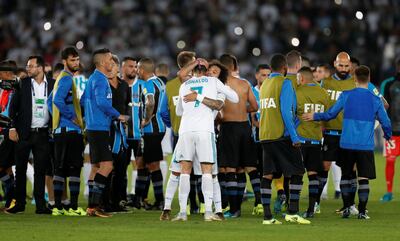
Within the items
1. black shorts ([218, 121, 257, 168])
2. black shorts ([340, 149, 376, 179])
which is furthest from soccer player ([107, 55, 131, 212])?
black shorts ([340, 149, 376, 179])

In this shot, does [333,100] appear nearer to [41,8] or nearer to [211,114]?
[211,114]

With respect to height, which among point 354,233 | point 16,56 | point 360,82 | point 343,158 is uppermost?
point 16,56

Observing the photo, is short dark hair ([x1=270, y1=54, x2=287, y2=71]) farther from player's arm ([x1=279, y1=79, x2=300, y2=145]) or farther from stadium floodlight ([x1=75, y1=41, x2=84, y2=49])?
stadium floodlight ([x1=75, y1=41, x2=84, y2=49])

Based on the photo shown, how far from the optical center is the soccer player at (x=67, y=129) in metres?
17.2

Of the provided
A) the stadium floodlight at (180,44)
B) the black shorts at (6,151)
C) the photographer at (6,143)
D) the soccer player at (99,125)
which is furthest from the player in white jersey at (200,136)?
the stadium floodlight at (180,44)

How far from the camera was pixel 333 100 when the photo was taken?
61.1ft

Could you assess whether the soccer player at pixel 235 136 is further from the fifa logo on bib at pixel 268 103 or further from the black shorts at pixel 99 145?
the black shorts at pixel 99 145

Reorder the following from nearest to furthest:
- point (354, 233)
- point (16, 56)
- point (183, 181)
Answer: point (354, 233), point (183, 181), point (16, 56)

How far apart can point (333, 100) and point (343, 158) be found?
1.44 meters


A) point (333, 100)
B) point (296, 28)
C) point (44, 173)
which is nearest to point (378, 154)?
point (296, 28)

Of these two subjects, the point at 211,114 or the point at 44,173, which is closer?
the point at 211,114

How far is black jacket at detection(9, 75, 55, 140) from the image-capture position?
695 inches

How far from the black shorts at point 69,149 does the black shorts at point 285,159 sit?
3013mm

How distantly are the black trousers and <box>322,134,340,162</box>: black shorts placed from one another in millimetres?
4339
